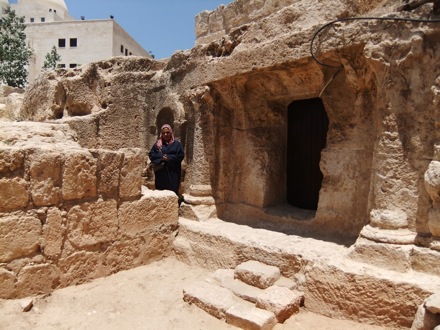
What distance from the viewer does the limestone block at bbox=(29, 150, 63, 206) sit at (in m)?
3.01

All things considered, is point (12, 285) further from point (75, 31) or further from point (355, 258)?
point (75, 31)

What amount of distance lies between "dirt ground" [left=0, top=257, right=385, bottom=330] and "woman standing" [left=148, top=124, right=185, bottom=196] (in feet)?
6.09

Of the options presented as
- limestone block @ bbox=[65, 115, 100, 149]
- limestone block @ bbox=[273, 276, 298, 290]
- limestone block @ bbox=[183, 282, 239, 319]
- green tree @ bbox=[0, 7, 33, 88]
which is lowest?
limestone block @ bbox=[183, 282, 239, 319]

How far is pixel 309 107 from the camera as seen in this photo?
185 inches

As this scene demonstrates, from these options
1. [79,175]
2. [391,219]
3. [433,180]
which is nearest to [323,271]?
[391,219]

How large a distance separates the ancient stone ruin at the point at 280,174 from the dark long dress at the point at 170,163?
21cm

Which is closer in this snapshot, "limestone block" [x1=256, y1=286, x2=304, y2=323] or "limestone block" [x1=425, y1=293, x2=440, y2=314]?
"limestone block" [x1=425, y1=293, x2=440, y2=314]

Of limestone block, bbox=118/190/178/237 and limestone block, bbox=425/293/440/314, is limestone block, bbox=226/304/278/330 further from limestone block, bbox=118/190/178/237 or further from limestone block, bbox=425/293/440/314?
limestone block, bbox=118/190/178/237

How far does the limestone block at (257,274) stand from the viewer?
3.30m

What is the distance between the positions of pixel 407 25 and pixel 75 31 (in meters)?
29.8

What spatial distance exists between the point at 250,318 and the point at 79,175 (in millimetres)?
2071

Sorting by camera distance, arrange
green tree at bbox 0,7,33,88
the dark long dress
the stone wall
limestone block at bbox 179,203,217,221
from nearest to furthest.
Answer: the stone wall, limestone block at bbox 179,203,217,221, the dark long dress, green tree at bbox 0,7,33,88

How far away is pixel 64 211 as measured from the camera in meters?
3.24

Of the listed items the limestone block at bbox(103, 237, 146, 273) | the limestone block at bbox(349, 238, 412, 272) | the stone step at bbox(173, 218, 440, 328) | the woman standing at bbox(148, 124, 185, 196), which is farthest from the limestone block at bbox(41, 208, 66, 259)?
the limestone block at bbox(349, 238, 412, 272)
